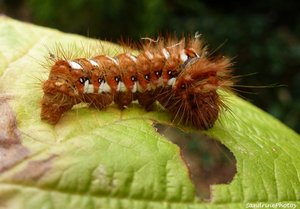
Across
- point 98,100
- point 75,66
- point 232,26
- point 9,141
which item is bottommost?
point 9,141

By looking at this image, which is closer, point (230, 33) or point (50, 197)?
point (50, 197)

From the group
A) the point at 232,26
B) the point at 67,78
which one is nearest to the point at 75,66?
the point at 67,78

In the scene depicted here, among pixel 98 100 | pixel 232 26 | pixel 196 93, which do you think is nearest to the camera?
pixel 98 100

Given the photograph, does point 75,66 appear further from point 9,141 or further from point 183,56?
point 9,141

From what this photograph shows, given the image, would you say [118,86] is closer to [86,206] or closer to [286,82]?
[86,206]

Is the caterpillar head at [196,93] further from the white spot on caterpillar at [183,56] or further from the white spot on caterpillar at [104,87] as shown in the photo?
the white spot on caterpillar at [104,87]

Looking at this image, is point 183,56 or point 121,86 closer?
point 121,86

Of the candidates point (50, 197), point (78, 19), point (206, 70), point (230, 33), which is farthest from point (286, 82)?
point (50, 197)

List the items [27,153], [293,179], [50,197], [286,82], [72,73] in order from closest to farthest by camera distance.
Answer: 1. [50,197]
2. [27,153]
3. [293,179]
4. [72,73]
5. [286,82]
